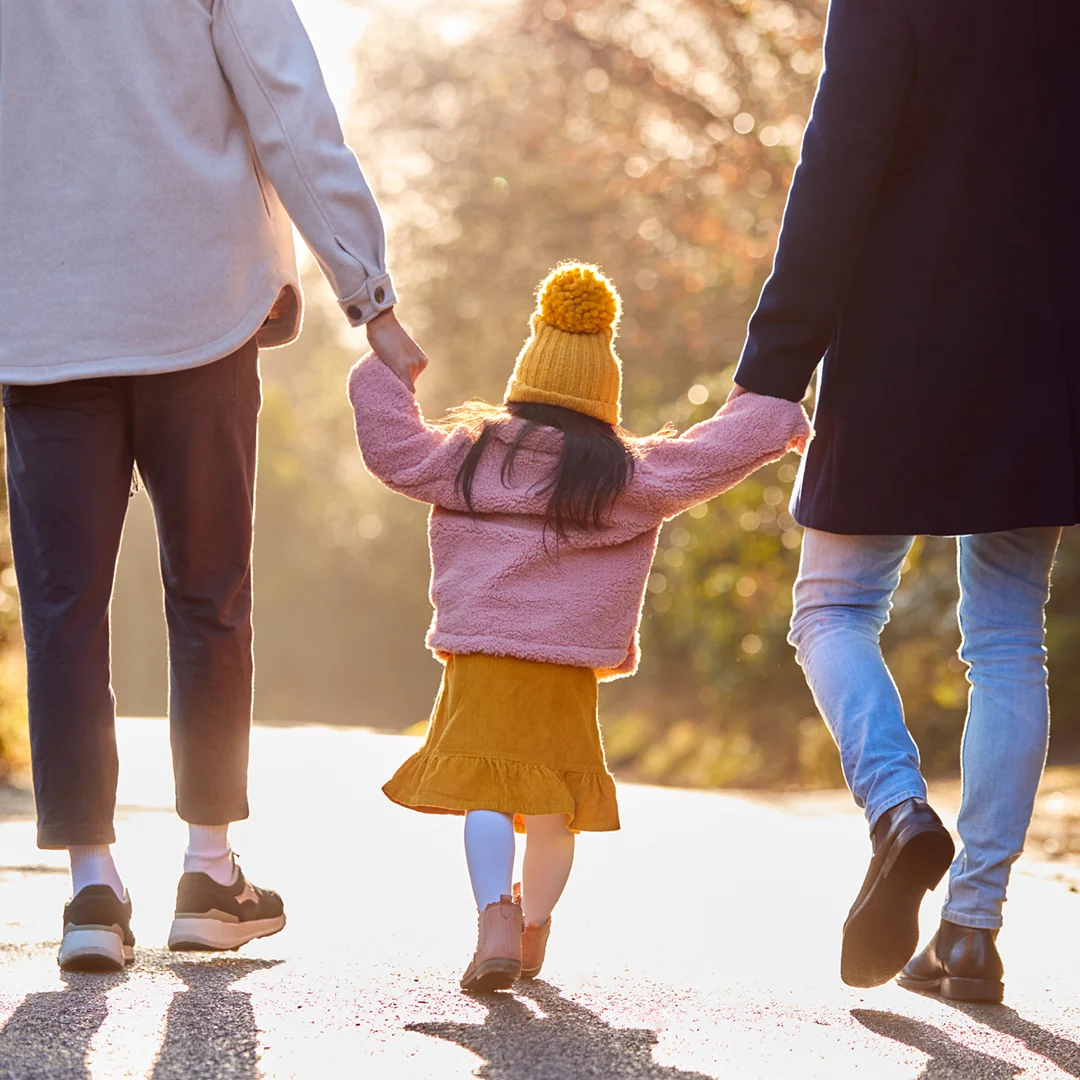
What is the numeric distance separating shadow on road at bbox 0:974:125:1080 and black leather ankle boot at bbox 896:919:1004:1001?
145 cm

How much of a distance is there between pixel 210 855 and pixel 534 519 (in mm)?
913

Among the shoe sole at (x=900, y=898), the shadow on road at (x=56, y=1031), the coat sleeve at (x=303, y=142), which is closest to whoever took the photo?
the shadow on road at (x=56, y=1031)

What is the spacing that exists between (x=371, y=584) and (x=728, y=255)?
64.7ft

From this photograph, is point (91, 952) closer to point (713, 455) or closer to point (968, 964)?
point (713, 455)

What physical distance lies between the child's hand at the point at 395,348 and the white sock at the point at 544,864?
859 mm

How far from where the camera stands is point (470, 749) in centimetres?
305

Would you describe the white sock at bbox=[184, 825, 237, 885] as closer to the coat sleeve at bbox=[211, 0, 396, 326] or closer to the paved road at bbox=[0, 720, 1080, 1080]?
the paved road at bbox=[0, 720, 1080, 1080]

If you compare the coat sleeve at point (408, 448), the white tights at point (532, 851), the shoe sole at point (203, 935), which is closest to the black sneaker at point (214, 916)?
the shoe sole at point (203, 935)

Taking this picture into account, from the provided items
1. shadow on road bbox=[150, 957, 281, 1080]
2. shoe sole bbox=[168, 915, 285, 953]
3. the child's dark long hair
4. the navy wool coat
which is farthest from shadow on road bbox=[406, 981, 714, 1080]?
the navy wool coat

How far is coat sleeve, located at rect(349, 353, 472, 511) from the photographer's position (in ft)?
10.3

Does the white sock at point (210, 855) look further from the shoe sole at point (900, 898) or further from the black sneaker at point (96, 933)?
the shoe sole at point (900, 898)

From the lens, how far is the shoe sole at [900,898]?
278cm

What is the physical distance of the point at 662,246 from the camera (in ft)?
53.5

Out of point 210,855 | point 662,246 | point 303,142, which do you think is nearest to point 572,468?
point 303,142
